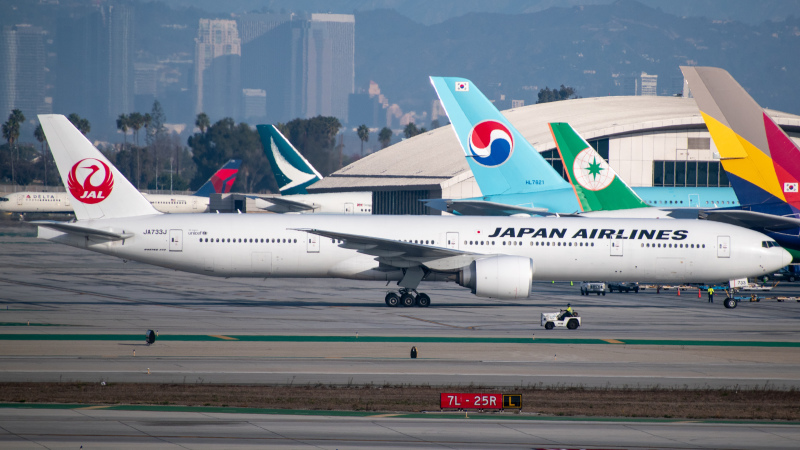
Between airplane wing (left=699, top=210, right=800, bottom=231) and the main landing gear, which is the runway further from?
airplane wing (left=699, top=210, right=800, bottom=231)

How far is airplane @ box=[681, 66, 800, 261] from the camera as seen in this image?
26359mm

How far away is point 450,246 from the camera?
116 feet

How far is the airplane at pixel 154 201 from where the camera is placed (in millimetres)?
103188

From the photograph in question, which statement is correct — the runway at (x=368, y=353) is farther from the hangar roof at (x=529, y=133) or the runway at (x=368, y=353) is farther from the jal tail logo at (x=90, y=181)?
the hangar roof at (x=529, y=133)

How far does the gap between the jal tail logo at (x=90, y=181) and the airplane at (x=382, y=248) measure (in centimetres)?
4

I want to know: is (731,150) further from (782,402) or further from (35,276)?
(35,276)

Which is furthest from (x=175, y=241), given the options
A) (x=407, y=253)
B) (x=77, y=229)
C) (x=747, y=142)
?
(x=747, y=142)

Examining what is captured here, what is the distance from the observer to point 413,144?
86.9 m

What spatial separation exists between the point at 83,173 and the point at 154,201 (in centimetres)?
7394

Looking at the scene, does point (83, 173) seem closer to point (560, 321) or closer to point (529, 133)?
point (560, 321)

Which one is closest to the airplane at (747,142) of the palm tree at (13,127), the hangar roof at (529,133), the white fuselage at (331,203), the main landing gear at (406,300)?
the main landing gear at (406,300)

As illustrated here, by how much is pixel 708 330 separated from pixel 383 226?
13.5 m

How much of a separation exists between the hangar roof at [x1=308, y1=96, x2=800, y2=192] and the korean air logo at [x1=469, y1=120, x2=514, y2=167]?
57.7 feet

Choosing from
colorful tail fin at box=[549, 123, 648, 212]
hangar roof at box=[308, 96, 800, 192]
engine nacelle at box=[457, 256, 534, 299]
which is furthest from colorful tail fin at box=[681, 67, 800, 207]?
hangar roof at box=[308, 96, 800, 192]
